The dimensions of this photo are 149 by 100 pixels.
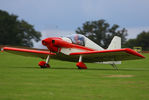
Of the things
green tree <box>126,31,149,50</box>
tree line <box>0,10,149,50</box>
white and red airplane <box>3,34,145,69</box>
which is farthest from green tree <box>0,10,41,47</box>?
white and red airplane <box>3,34,145,69</box>

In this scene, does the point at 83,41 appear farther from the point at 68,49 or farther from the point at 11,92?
the point at 11,92

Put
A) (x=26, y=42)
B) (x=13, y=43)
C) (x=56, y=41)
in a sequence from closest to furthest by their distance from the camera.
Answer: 1. (x=56, y=41)
2. (x=13, y=43)
3. (x=26, y=42)

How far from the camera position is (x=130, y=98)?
20.5 ft

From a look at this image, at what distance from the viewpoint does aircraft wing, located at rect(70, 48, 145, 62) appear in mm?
15919

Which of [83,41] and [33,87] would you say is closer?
[33,87]

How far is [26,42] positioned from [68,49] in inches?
3417

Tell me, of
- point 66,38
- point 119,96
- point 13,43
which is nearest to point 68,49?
point 66,38

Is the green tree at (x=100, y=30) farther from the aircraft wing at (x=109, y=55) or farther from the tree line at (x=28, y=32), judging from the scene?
the aircraft wing at (x=109, y=55)

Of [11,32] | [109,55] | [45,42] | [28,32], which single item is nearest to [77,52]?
[109,55]

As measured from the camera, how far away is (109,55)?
56.0 feet

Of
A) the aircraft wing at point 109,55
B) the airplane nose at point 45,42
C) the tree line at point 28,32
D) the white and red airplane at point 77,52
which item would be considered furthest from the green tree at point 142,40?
the airplane nose at point 45,42

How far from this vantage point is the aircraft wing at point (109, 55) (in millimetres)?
15919

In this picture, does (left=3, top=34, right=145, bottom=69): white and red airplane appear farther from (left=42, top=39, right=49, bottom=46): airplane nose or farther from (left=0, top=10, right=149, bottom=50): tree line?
(left=0, top=10, right=149, bottom=50): tree line

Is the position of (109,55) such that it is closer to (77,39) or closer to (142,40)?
(77,39)
